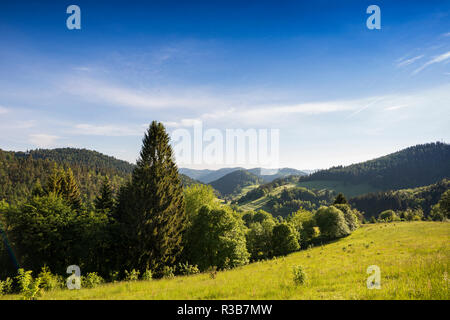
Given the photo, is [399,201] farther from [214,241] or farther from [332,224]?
[214,241]

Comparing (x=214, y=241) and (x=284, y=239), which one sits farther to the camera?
(x=284, y=239)

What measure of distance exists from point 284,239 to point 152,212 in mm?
33996

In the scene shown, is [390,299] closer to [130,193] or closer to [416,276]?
[416,276]

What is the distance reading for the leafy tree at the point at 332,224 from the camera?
162 ft

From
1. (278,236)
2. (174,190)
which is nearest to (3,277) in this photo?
(174,190)

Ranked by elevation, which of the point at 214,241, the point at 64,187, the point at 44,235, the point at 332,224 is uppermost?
the point at 64,187

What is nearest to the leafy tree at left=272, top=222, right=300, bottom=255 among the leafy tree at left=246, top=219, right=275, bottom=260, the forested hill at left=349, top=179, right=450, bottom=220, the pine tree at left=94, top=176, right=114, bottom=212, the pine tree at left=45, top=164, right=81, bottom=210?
the leafy tree at left=246, top=219, right=275, bottom=260

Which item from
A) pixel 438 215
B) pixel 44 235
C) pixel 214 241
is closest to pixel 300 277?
pixel 214 241

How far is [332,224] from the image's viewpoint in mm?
50125

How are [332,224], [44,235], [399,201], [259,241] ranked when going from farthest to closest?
[399,201] < [259,241] < [332,224] < [44,235]

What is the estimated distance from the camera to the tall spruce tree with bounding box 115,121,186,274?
2375 centimetres

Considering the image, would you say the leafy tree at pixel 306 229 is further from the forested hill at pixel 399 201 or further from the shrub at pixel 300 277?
the forested hill at pixel 399 201

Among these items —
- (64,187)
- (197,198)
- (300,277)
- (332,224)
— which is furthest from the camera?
(332,224)
